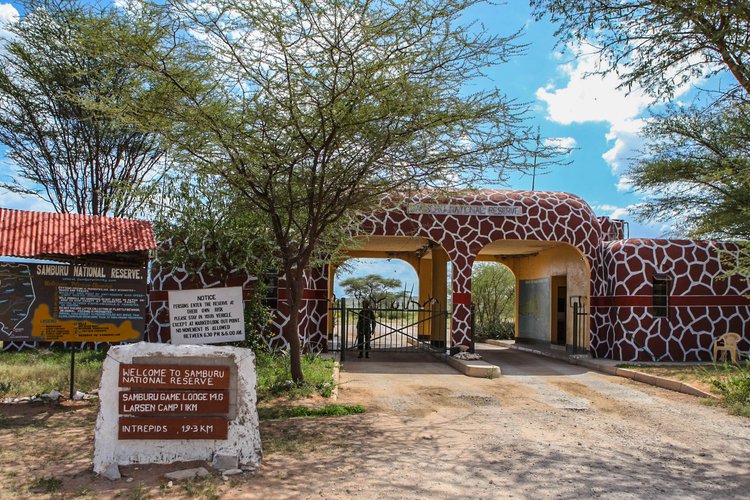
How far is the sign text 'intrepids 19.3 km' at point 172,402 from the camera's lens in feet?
19.9

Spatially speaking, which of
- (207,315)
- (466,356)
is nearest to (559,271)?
(466,356)

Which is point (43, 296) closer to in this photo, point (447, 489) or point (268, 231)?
point (268, 231)

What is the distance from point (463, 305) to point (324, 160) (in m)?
9.01

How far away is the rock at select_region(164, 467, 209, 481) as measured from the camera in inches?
222

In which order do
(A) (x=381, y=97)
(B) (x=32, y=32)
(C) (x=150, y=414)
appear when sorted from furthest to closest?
1. (B) (x=32, y=32)
2. (A) (x=381, y=97)
3. (C) (x=150, y=414)

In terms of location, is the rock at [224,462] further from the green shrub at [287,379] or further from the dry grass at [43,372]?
the dry grass at [43,372]

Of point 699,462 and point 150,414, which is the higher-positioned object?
point 150,414

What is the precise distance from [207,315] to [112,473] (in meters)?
3.11

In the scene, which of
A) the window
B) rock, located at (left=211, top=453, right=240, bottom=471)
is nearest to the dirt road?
rock, located at (left=211, top=453, right=240, bottom=471)

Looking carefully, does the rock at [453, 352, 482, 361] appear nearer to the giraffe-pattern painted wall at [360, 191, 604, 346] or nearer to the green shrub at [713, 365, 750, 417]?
the giraffe-pattern painted wall at [360, 191, 604, 346]

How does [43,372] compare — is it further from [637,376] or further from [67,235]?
[637,376]

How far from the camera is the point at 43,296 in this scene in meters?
8.80

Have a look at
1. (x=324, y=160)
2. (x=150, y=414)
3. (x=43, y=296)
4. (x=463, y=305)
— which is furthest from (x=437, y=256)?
(x=150, y=414)

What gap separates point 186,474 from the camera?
18.7 feet
